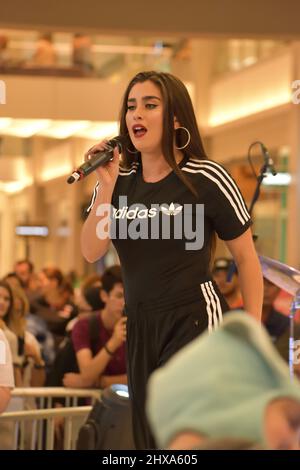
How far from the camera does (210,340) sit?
1.01 m

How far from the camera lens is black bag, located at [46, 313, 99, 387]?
4730mm

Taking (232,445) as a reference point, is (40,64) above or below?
above

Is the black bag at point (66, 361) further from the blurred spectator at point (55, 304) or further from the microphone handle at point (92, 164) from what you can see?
the microphone handle at point (92, 164)

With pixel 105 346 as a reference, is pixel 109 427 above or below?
below

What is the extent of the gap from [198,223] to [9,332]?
103 inches

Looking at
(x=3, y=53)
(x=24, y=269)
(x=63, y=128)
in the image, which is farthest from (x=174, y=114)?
(x=63, y=128)

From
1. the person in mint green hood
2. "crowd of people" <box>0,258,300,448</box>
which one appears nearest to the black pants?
the person in mint green hood

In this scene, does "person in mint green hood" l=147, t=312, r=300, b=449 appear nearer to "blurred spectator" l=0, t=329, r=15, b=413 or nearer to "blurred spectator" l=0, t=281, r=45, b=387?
"blurred spectator" l=0, t=329, r=15, b=413

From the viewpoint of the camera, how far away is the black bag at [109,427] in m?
3.28

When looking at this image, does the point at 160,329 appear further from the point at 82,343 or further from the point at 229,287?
the point at 229,287

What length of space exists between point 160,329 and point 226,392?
137cm

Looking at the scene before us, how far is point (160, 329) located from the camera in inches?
92.1
